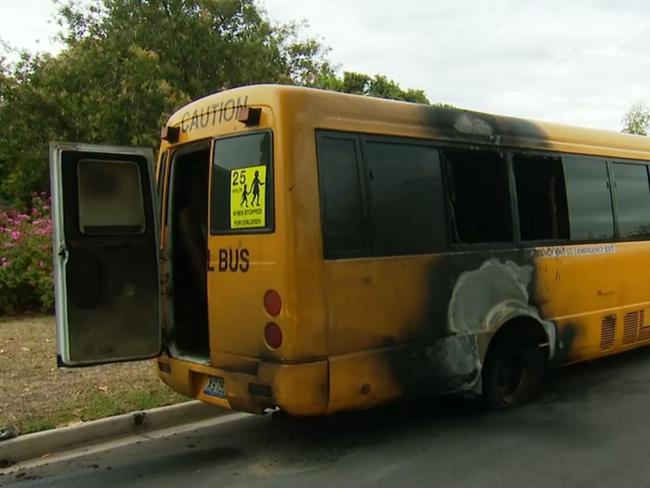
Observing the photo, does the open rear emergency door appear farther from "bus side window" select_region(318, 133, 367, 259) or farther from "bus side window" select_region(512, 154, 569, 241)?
"bus side window" select_region(512, 154, 569, 241)

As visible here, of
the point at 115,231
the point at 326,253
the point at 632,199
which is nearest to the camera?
the point at 326,253

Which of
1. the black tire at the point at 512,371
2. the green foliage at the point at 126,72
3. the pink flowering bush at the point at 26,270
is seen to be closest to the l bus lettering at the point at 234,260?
the black tire at the point at 512,371

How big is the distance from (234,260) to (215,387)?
986mm

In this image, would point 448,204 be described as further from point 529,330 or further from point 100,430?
point 100,430

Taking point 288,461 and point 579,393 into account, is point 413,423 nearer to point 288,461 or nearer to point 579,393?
point 288,461

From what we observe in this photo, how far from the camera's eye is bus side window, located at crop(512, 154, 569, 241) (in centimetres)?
589

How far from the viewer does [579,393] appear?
6.45 metres

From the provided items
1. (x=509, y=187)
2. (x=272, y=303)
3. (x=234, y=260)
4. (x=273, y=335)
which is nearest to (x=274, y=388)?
(x=273, y=335)

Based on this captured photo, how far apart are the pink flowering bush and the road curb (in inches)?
209

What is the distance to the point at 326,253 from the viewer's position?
4.50 metres

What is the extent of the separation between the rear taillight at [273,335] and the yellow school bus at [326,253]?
2 centimetres

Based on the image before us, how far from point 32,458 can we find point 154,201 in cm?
215

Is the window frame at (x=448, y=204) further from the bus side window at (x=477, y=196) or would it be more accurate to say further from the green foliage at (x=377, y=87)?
the green foliage at (x=377, y=87)

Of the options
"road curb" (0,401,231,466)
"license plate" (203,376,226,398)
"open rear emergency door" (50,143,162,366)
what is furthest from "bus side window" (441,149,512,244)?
"road curb" (0,401,231,466)
